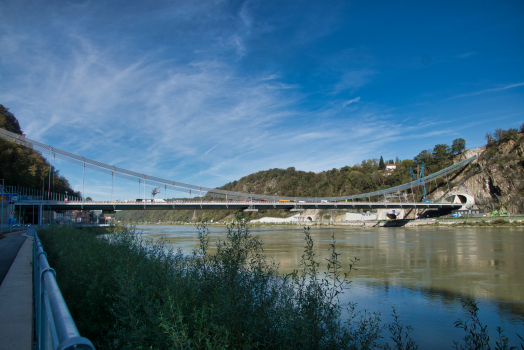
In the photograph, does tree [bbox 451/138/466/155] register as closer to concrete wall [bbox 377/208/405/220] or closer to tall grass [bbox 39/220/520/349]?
concrete wall [bbox 377/208/405/220]

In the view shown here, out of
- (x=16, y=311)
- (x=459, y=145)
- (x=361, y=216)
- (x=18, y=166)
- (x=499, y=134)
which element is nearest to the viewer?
(x=16, y=311)

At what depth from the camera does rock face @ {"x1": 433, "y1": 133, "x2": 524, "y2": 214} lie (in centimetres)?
5909

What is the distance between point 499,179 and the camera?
2478 inches

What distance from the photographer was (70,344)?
3.49ft

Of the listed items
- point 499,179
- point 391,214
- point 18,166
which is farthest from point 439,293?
point 391,214

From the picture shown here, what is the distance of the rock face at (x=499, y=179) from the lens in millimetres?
59094

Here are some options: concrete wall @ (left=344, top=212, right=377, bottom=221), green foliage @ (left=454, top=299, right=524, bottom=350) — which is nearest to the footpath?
green foliage @ (left=454, top=299, right=524, bottom=350)

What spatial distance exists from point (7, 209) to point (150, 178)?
31.2m

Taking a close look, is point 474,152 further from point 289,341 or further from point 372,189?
point 289,341

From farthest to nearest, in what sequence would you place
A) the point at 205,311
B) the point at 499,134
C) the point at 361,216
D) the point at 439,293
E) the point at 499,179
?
1. the point at 361,216
2. the point at 499,134
3. the point at 499,179
4. the point at 439,293
5. the point at 205,311

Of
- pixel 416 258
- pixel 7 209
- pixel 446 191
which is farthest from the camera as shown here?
pixel 446 191

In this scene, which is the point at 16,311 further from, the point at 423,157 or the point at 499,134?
the point at 423,157

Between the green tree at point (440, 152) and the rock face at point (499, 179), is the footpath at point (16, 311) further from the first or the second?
the green tree at point (440, 152)

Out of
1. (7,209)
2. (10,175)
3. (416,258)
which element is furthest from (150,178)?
(416,258)
